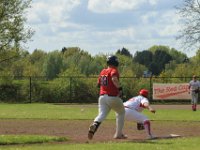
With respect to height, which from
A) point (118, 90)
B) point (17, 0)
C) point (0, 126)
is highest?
point (17, 0)

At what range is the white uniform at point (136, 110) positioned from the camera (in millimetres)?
14648

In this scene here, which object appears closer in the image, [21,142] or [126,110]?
[21,142]

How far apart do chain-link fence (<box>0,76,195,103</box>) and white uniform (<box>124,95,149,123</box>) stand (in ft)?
104

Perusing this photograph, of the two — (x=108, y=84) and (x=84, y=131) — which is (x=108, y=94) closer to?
(x=108, y=84)

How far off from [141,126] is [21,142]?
362 centimetres

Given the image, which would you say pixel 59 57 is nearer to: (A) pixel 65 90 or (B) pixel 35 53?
(B) pixel 35 53

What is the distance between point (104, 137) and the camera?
47.5 ft

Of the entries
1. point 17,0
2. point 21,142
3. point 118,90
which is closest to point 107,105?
point 118,90

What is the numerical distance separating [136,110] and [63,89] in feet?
108

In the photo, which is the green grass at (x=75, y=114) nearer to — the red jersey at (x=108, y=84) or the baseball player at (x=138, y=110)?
the baseball player at (x=138, y=110)

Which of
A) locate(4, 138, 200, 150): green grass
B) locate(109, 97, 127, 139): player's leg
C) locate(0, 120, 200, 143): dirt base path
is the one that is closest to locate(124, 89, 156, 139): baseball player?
locate(0, 120, 200, 143): dirt base path

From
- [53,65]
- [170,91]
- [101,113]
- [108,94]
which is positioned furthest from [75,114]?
[53,65]

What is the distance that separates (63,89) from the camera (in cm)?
4734

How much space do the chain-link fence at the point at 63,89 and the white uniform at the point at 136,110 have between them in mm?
31764
